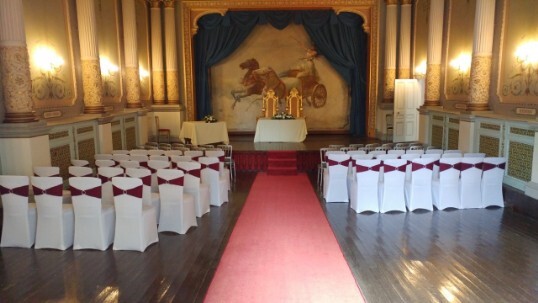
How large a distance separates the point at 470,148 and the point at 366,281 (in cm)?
572

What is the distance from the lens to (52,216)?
18.0ft

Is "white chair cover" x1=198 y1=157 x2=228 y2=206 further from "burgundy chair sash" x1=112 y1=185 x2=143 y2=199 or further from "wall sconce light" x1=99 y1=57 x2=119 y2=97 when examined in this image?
"wall sconce light" x1=99 y1=57 x2=119 y2=97

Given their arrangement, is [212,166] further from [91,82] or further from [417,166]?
[91,82]

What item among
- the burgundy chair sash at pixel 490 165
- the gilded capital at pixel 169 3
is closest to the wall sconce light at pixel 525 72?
the burgundy chair sash at pixel 490 165

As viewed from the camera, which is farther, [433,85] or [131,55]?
[131,55]

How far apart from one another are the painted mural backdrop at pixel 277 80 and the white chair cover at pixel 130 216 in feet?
37.5

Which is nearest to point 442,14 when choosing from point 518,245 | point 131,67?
point 518,245

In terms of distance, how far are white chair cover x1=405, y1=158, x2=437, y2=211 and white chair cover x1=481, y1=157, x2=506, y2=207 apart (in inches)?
38.8

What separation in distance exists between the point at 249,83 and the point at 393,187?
33.8ft

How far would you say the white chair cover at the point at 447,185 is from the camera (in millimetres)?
7258

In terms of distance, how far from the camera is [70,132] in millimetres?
8406

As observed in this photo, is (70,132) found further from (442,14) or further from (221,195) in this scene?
(442,14)

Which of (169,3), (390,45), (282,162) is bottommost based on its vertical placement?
(282,162)

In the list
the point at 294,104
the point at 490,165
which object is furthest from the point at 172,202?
the point at 294,104
